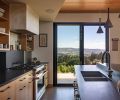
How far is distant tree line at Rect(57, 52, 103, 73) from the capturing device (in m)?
8.02

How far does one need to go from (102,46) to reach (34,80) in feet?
12.3

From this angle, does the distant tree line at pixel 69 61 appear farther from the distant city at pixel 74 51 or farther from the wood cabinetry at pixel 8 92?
the wood cabinetry at pixel 8 92

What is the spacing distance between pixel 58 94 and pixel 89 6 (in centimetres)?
286

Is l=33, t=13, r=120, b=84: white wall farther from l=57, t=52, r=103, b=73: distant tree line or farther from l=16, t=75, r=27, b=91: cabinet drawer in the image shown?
l=16, t=75, r=27, b=91: cabinet drawer

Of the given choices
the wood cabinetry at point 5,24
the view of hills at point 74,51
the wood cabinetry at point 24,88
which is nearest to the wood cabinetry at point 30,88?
the wood cabinetry at point 24,88

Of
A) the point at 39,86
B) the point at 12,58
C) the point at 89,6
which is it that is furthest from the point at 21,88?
the point at 89,6

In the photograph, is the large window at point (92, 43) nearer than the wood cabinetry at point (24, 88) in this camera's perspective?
No

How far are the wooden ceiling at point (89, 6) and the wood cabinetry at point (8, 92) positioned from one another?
3705 mm

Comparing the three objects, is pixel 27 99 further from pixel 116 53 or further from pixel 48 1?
pixel 116 53

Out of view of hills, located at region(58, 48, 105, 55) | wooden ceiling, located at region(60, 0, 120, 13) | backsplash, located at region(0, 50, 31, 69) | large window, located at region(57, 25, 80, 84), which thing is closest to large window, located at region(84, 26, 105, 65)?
view of hills, located at region(58, 48, 105, 55)

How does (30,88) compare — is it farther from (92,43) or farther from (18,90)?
(92,43)

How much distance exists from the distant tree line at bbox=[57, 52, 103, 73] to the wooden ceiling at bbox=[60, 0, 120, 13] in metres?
1.62

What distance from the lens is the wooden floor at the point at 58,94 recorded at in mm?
6010

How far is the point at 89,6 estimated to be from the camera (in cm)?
691
